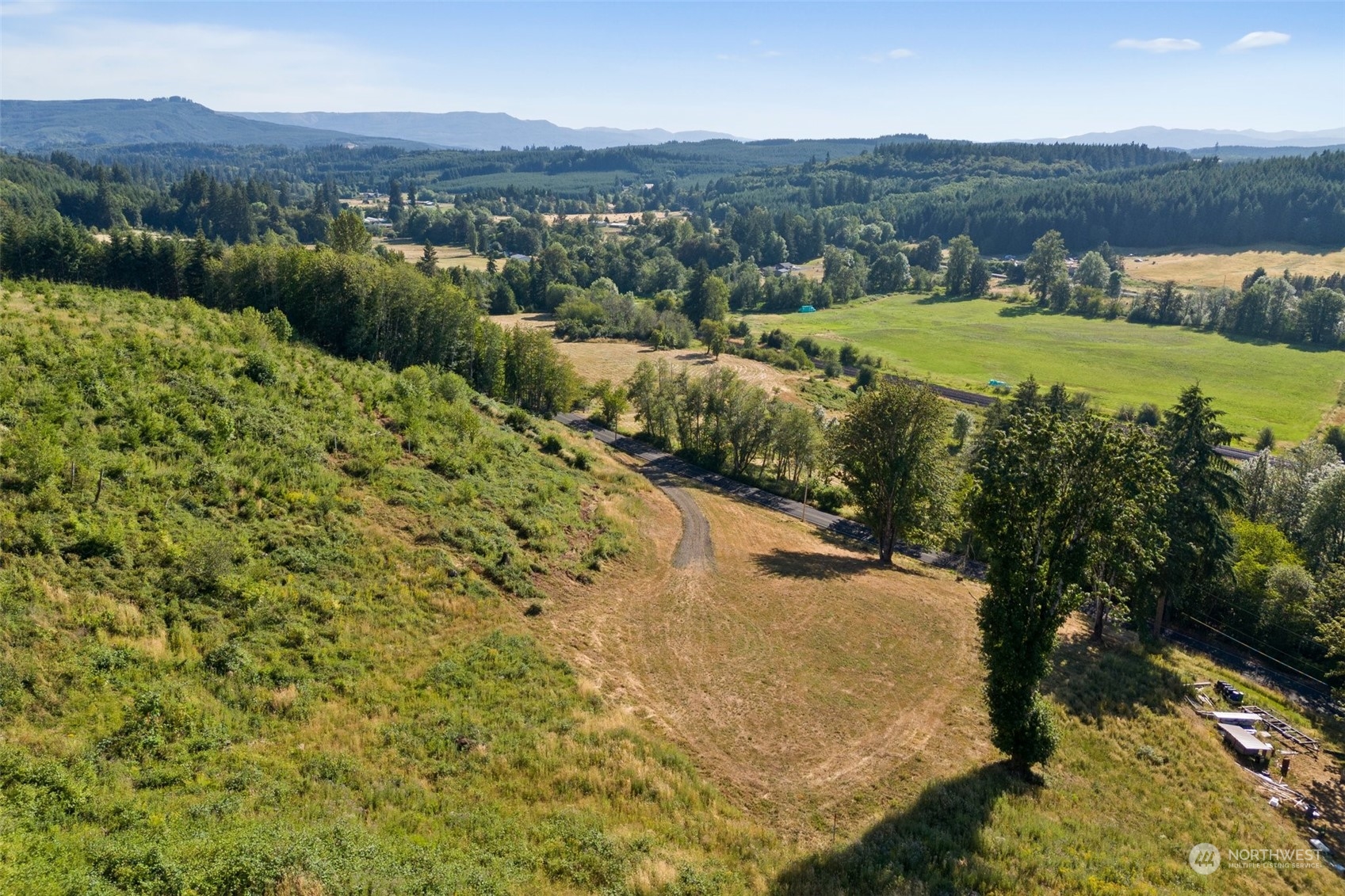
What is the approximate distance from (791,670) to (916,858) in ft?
39.3

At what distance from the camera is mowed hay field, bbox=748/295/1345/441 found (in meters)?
117

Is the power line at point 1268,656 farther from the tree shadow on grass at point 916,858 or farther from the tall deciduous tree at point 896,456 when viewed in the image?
the tree shadow on grass at point 916,858

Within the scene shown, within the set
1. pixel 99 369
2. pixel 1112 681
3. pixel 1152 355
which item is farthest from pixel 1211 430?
pixel 1152 355

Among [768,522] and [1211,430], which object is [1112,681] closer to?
[1211,430]

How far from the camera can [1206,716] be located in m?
33.0

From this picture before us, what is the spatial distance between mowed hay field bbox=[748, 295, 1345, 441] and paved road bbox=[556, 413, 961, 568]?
67.5 m

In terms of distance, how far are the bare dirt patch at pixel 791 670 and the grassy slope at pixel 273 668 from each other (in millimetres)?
2234

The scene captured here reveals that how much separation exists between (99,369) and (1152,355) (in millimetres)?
166939

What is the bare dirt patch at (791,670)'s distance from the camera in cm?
2423

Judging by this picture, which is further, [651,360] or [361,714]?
[651,360]

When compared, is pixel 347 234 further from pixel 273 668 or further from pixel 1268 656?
pixel 1268 656

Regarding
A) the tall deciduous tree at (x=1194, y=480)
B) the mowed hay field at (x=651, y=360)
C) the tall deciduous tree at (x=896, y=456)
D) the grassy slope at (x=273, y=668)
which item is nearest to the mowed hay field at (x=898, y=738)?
the grassy slope at (x=273, y=668)

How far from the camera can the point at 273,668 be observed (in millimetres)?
23266

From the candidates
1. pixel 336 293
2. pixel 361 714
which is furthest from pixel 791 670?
pixel 336 293
